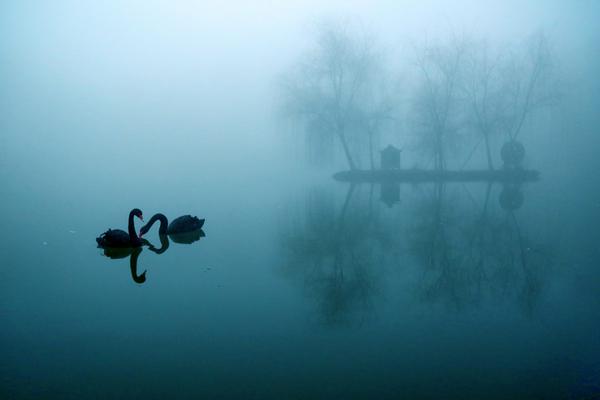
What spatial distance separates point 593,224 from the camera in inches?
452

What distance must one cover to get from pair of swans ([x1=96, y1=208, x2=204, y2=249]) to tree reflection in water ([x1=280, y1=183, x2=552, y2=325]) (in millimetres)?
2410

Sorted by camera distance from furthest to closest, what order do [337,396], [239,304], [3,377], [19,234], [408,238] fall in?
1. [19,234]
2. [408,238]
3. [239,304]
4. [3,377]
5. [337,396]

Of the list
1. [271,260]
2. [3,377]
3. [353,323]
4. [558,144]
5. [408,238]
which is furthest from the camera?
[558,144]

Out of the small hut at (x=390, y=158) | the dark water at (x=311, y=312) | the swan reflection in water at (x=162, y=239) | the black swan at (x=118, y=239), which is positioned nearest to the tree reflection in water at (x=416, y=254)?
the dark water at (x=311, y=312)

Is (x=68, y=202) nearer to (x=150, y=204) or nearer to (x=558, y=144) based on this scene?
(x=150, y=204)

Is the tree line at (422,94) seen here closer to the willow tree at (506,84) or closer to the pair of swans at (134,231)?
the willow tree at (506,84)

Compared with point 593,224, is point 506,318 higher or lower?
lower

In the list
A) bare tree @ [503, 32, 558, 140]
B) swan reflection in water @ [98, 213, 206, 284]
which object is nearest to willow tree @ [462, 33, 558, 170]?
bare tree @ [503, 32, 558, 140]

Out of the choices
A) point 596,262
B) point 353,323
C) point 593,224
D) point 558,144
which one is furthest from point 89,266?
point 558,144

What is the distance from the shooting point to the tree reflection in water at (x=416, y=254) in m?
6.18

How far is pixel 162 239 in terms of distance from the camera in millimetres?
10383

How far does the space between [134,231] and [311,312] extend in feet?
17.2

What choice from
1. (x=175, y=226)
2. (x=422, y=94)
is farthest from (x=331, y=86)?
(x=175, y=226)

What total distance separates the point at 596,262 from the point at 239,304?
648 cm
